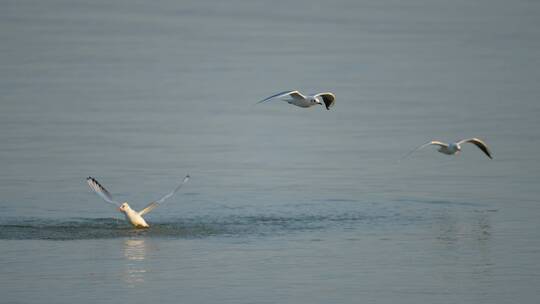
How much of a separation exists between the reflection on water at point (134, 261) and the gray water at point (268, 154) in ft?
0.22

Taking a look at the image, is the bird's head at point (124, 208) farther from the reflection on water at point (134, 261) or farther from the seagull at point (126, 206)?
the reflection on water at point (134, 261)

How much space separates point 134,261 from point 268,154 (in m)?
11.3

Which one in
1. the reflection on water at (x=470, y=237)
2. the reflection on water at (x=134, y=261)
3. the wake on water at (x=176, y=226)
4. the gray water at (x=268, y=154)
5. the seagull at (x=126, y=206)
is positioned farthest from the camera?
the seagull at (x=126, y=206)

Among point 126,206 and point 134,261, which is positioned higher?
point 126,206

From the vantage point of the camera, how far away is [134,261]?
1950 centimetres

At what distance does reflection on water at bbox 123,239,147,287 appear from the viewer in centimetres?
1834

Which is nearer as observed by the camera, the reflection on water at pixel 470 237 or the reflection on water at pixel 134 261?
the reflection on water at pixel 134 261

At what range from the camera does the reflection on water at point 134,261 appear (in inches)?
722

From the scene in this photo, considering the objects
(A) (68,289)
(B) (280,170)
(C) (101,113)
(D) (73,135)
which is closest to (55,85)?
(C) (101,113)

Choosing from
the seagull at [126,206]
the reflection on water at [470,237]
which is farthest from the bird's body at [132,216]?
the reflection on water at [470,237]

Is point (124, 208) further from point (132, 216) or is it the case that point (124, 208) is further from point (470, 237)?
point (470, 237)

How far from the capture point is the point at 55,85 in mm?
37062

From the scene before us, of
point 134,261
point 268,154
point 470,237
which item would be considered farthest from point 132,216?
point 268,154

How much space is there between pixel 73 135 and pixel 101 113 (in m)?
2.95
